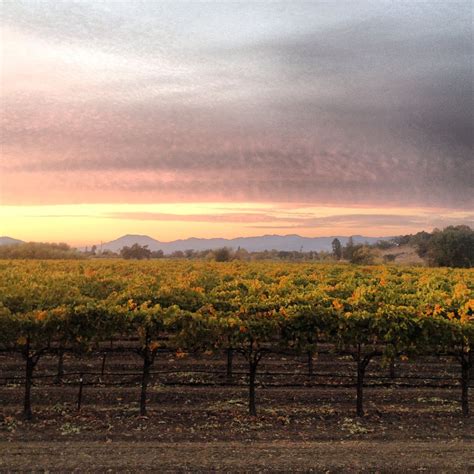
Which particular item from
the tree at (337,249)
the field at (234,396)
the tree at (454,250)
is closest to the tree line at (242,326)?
the field at (234,396)

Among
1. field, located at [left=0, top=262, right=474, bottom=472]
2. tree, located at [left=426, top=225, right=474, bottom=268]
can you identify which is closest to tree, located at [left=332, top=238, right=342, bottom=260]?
tree, located at [left=426, top=225, right=474, bottom=268]

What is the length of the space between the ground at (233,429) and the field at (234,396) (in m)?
0.06

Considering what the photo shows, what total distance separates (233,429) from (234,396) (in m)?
3.53

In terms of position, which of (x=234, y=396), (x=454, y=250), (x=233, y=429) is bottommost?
(x=233, y=429)

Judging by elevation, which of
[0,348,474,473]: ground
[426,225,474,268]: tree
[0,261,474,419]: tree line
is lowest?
[0,348,474,473]: ground

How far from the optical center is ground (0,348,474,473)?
13.9 m

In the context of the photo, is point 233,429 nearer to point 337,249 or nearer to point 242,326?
point 242,326

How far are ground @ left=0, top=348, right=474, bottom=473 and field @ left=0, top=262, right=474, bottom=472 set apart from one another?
6cm

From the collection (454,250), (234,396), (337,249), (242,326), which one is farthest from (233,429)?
(337,249)

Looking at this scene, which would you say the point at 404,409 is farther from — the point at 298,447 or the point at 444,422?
the point at 298,447

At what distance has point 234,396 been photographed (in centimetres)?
2003

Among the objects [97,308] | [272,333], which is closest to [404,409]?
[272,333]

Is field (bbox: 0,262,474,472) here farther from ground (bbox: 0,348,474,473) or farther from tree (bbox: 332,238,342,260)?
tree (bbox: 332,238,342,260)

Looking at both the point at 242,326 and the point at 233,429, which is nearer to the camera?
the point at 233,429
